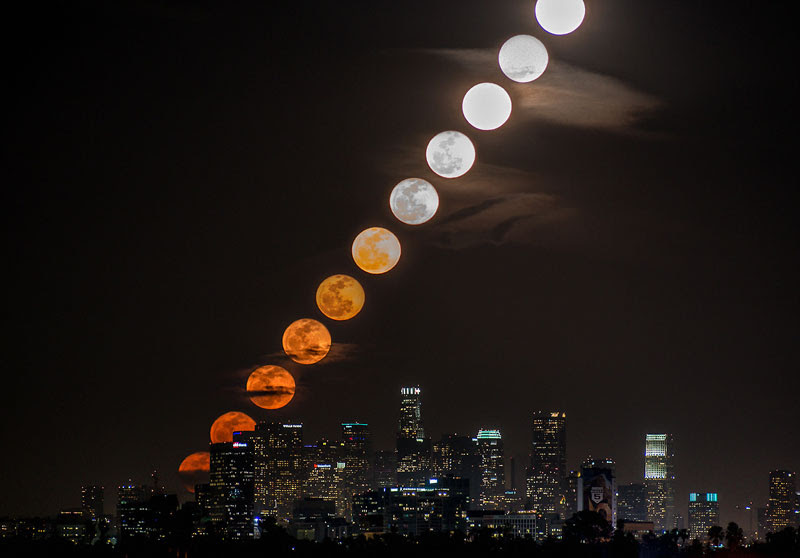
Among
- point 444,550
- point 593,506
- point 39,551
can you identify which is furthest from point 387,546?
point 593,506

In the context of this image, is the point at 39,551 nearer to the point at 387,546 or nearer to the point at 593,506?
the point at 387,546

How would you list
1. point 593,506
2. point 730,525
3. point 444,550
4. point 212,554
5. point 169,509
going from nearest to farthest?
point 212,554, point 444,550, point 169,509, point 730,525, point 593,506

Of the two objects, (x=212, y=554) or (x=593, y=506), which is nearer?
(x=212, y=554)

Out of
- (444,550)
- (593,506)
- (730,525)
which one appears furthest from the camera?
(593,506)

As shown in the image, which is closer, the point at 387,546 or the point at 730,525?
the point at 387,546

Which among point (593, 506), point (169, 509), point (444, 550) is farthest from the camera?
point (593, 506)

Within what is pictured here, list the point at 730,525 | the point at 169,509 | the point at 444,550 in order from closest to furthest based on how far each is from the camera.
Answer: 1. the point at 444,550
2. the point at 169,509
3. the point at 730,525

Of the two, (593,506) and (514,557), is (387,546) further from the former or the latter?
(593,506)

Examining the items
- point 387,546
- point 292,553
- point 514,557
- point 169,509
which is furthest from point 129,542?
point 514,557
